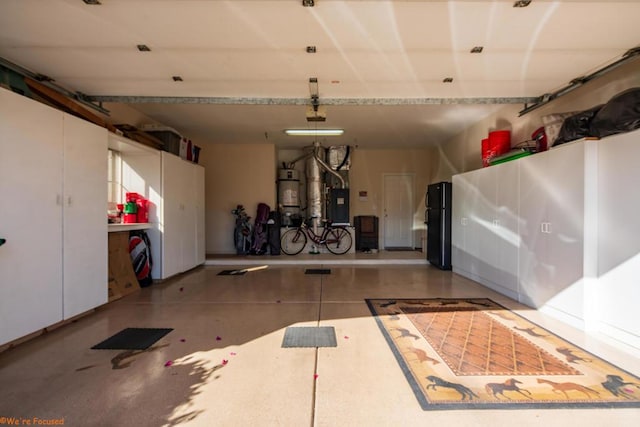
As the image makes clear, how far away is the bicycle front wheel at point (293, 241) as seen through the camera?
7.44 m

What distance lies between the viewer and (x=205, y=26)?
2471 mm

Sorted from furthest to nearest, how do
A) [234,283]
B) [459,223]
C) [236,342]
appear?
[459,223]
[234,283]
[236,342]

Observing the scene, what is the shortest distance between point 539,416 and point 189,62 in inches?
158

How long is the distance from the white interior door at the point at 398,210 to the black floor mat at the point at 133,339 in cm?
648

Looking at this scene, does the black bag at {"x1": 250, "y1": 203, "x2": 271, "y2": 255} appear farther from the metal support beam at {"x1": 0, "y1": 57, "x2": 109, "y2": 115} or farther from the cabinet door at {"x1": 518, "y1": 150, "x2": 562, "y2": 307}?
the cabinet door at {"x1": 518, "y1": 150, "x2": 562, "y2": 307}

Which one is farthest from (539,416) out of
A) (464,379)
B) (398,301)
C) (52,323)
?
(52,323)

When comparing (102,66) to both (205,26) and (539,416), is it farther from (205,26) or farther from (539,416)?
(539,416)

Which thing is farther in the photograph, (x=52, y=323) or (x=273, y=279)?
(x=273, y=279)

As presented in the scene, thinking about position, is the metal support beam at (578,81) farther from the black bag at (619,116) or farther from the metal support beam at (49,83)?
the metal support beam at (49,83)

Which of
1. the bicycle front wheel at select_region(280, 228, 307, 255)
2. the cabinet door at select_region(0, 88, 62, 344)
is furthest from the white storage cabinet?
the bicycle front wheel at select_region(280, 228, 307, 255)

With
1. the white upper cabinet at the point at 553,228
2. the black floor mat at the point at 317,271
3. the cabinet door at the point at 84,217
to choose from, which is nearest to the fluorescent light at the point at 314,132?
the black floor mat at the point at 317,271

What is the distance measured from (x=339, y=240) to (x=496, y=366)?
534 cm

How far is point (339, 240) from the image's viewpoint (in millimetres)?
7469

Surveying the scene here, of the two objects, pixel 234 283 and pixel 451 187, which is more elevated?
pixel 451 187
